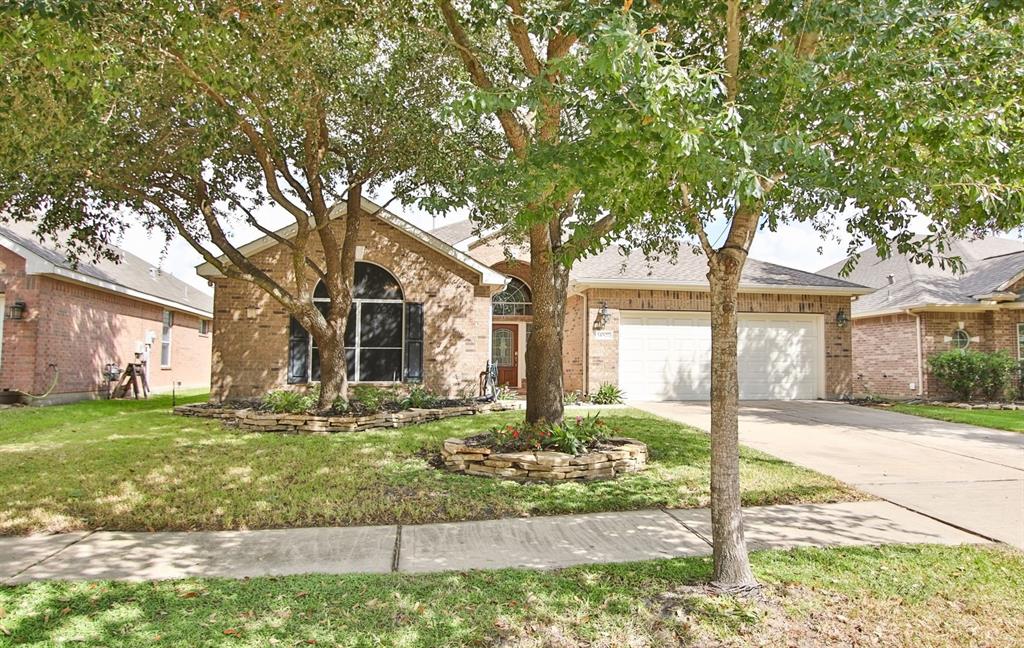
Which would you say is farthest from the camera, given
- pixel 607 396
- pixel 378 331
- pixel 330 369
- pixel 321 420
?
pixel 607 396

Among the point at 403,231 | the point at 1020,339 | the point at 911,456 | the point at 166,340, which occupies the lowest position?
the point at 911,456

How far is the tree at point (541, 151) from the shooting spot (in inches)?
132

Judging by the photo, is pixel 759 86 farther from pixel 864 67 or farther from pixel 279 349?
pixel 279 349

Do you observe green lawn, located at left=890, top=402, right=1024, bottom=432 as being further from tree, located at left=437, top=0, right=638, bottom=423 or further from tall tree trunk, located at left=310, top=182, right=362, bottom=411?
tall tree trunk, located at left=310, top=182, right=362, bottom=411

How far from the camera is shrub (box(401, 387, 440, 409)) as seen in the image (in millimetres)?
11328

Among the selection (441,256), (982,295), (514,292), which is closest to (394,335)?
(441,256)

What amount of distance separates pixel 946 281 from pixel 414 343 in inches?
594

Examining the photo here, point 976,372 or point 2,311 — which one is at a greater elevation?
point 2,311

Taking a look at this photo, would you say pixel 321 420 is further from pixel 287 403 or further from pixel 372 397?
pixel 372 397

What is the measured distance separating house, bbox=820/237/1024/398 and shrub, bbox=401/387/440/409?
36.3 feet

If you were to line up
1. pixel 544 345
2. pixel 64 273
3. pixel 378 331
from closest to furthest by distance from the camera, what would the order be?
pixel 544 345, pixel 378 331, pixel 64 273

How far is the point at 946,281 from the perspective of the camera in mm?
16906

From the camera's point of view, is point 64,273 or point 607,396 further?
point 607,396

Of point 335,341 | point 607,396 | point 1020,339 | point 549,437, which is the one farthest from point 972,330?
point 335,341
